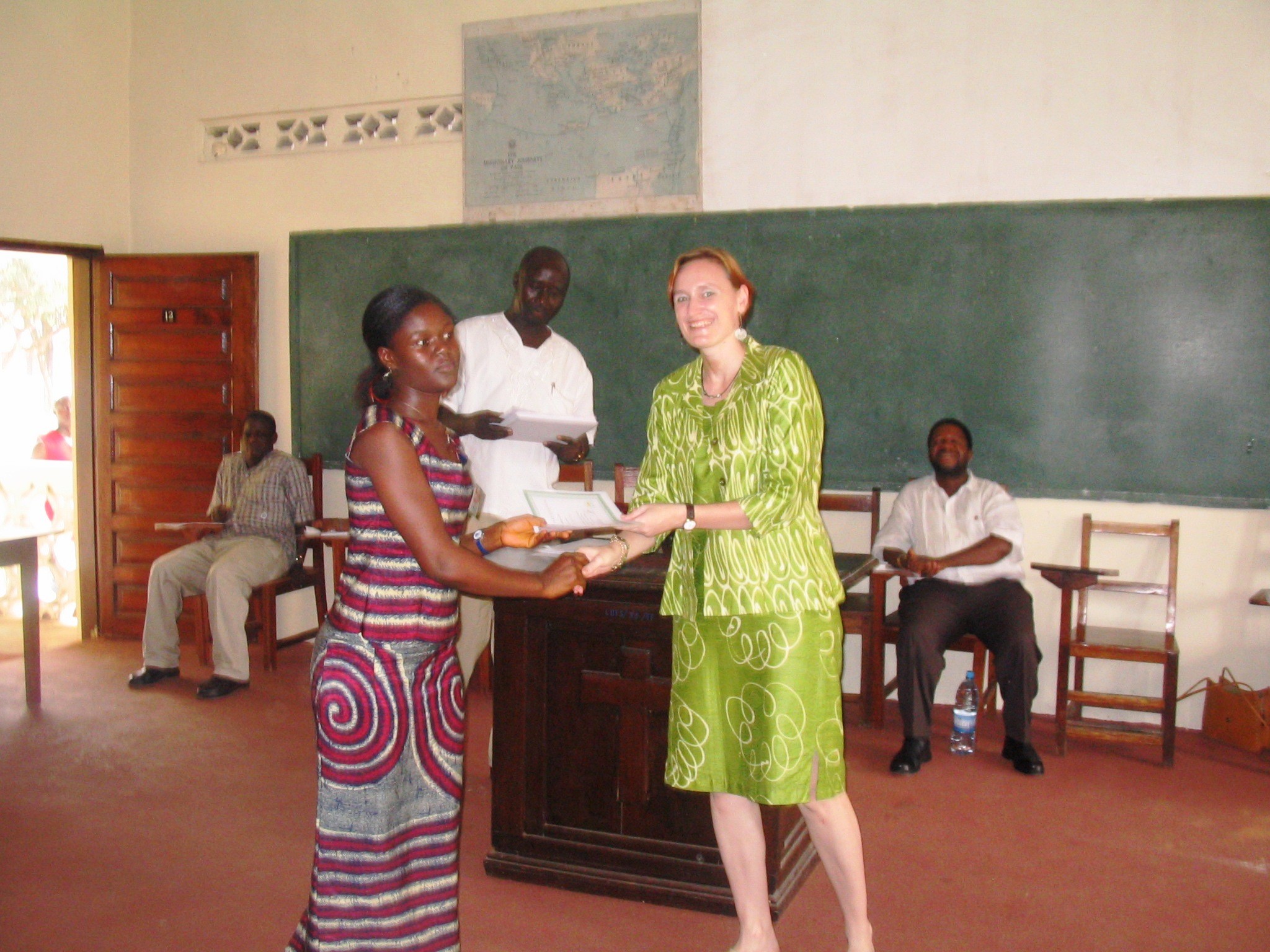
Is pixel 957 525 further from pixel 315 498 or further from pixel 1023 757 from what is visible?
pixel 315 498

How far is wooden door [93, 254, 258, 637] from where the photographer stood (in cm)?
589

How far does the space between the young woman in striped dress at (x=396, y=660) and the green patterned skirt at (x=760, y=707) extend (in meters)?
0.55

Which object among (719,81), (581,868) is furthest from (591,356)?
(581,868)

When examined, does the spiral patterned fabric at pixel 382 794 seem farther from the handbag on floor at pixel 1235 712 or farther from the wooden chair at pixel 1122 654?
the handbag on floor at pixel 1235 712

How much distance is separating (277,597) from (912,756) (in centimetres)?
387

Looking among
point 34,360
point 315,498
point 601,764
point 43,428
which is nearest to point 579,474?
point 315,498

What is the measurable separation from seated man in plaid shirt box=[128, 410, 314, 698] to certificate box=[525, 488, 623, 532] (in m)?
3.43

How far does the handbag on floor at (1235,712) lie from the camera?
13.8 feet

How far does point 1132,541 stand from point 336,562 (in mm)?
4041

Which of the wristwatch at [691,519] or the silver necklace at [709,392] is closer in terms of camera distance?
the wristwatch at [691,519]

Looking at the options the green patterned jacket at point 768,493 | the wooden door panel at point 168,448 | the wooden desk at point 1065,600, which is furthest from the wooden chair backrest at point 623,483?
the green patterned jacket at point 768,493

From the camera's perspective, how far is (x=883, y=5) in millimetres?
4801

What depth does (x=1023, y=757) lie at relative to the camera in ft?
13.2

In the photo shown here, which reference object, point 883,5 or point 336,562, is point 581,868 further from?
point 883,5
